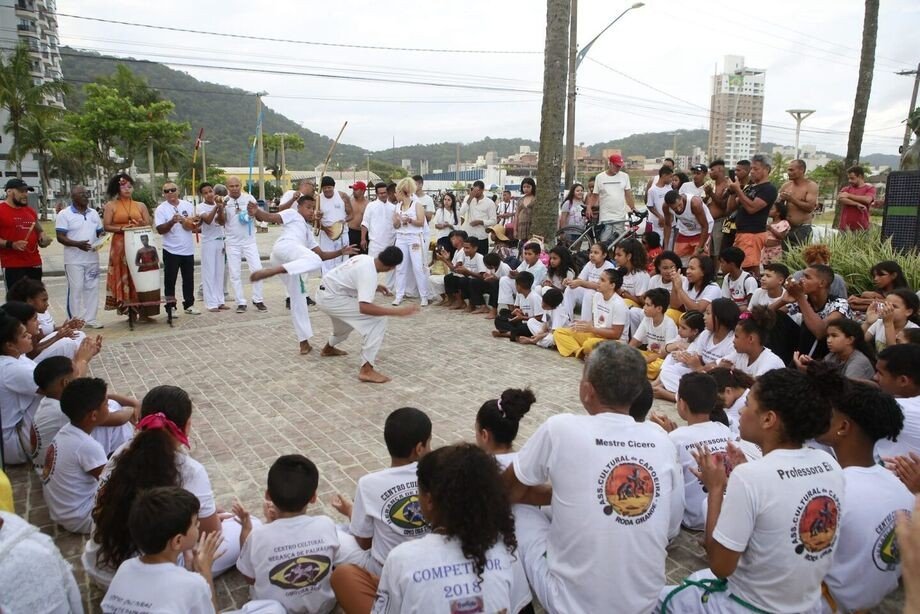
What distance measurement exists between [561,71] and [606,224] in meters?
2.66

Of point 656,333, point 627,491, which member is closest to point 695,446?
point 627,491

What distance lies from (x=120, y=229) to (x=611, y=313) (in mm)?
6501

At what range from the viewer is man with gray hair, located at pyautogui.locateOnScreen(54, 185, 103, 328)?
842cm

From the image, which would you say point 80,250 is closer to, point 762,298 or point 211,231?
point 211,231

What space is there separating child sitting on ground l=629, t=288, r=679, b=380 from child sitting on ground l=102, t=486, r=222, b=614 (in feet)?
17.2

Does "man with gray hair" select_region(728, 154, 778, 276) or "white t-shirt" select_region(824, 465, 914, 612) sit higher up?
"man with gray hair" select_region(728, 154, 778, 276)

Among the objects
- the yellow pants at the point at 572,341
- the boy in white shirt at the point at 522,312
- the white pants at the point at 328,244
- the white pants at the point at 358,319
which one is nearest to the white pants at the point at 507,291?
the boy in white shirt at the point at 522,312

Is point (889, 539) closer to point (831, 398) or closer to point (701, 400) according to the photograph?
point (831, 398)

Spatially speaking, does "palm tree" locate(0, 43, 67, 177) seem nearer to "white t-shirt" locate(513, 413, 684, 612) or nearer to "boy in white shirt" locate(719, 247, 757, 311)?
"boy in white shirt" locate(719, 247, 757, 311)

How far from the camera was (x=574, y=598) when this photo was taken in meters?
2.50

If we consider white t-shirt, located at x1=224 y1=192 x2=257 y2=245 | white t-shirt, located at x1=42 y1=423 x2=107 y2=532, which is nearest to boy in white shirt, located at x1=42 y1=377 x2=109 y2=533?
white t-shirt, located at x1=42 y1=423 x2=107 y2=532

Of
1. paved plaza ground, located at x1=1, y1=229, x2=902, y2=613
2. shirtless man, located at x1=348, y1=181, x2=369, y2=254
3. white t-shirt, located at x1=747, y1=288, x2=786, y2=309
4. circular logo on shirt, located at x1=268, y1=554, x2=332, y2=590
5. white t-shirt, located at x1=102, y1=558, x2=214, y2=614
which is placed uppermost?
shirtless man, located at x1=348, y1=181, x2=369, y2=254

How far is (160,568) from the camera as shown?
2398 mm

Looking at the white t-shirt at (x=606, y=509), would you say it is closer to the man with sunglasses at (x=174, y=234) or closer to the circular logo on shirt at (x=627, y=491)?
the circular logo on shirt at (x=627, y=491)
